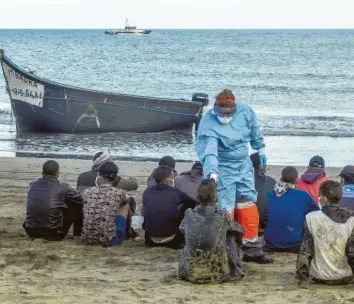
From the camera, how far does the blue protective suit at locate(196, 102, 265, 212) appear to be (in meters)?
6.77

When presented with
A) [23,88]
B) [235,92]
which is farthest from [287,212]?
[235,92]

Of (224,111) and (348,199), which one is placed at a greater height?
(224,111)

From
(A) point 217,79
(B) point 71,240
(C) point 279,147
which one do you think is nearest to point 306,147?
(C) point 279,147

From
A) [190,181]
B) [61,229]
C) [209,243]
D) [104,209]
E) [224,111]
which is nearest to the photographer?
[209,243]

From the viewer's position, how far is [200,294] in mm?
5742

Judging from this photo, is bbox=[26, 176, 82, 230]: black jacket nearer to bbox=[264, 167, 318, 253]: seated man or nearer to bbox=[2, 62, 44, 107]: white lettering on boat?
bbox=[264, 167, 318, 253]: seated man

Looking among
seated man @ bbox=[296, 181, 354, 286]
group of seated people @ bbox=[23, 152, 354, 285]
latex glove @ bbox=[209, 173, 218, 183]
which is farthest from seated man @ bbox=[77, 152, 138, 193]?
seated man @ bbox=[296, 181, 354, 286]

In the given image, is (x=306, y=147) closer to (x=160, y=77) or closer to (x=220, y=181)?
(x=220, y=181)

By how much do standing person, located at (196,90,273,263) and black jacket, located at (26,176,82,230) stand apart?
145 cm

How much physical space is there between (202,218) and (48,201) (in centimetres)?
193

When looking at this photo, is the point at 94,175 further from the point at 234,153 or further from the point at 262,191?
the point at 234,153

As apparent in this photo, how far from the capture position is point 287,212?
715cm

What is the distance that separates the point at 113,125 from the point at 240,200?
47.9ft

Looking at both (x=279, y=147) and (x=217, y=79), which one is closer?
(x=279, y=147)
